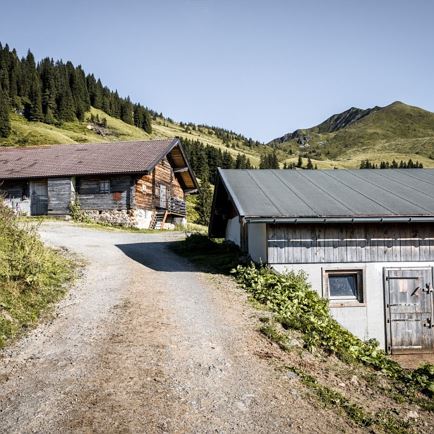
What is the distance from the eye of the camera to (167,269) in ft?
45.5

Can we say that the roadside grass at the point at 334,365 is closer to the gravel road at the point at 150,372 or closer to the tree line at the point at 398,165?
the gravel road at the point at 150,372

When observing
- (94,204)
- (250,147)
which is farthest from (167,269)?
(250,147)

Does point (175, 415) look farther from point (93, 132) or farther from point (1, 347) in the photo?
point (93, 132)

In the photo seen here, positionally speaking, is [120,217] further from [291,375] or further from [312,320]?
[291,375]

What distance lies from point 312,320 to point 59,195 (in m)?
26.4

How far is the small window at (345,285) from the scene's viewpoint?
1132 centimetres

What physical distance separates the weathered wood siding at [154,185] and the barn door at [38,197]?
24.8 feet

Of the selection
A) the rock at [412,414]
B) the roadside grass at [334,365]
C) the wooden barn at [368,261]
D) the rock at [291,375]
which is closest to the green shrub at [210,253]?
the roadside grass at [334,365]

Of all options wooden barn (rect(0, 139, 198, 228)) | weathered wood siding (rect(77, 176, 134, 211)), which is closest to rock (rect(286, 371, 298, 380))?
wooden barn (rect(0, 139, 198, 228))

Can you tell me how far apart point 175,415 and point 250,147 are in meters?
164

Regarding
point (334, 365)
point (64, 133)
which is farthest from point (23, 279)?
point (64, 133)

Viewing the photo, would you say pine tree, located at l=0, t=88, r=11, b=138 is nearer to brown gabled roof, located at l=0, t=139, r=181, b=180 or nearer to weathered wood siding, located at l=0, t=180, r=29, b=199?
brown gabled roof, located at l=0, t=139, r=181, b=180

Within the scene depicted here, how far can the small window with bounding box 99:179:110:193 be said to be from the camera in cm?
3064

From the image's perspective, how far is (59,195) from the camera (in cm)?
3080
